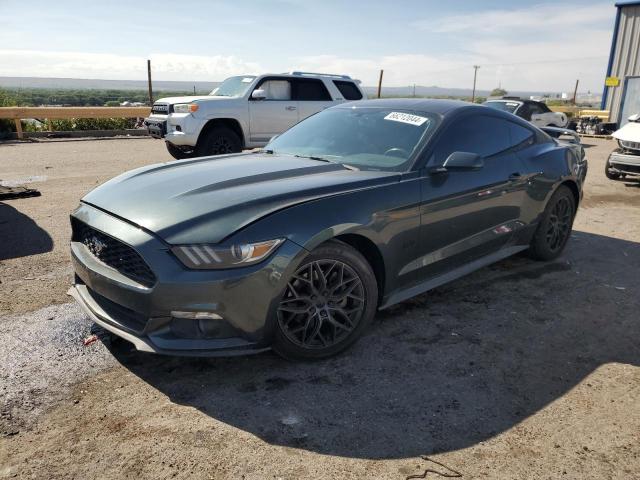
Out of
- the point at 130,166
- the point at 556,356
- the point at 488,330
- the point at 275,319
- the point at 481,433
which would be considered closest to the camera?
the point at 481,433

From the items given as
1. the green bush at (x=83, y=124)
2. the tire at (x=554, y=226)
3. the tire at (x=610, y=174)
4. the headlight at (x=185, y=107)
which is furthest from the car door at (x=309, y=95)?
the green bush at (x=83, y=124)

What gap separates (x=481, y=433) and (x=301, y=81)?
31.8 feet

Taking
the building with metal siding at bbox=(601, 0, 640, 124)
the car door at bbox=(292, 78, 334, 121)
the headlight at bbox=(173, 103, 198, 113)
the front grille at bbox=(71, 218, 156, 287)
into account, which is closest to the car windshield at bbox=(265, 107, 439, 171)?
the front grille at bbox=(71, 218, 156, 287)

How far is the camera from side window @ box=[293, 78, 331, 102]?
36.5 feet

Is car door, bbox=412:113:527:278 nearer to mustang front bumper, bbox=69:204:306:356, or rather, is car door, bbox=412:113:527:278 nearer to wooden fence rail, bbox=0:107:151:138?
mustang front bumper, bbox=69:204:306:356

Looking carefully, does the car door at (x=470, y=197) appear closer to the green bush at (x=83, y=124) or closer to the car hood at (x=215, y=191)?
the car hood at (x=215, y=191)

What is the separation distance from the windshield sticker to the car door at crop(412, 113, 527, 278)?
208mm

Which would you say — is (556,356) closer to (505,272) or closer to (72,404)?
(505,272)

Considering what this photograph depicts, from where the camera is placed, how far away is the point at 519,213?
178 inches

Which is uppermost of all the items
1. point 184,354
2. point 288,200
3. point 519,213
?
point 288,200

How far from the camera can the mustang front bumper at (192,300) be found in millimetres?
2637

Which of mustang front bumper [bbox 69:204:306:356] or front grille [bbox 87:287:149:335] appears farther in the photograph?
front grille [bbox 87:287:149:335]

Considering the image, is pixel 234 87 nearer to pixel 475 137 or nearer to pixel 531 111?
pixel 475 137

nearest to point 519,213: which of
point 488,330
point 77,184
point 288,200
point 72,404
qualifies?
point 488,330
